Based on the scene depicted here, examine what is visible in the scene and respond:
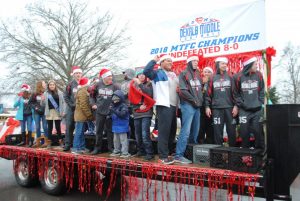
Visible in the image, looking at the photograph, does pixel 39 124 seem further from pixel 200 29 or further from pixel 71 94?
pixel 200 29

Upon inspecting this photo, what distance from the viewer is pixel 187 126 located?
5.24 m

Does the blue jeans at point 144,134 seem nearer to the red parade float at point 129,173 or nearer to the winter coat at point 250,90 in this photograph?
the red parade float at point 129,173

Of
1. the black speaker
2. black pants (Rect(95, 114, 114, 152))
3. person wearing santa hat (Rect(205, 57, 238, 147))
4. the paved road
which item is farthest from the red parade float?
person wearing santa hat (Rect(205, 57, 238, 147))

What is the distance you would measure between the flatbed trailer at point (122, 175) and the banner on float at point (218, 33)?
8.90ft

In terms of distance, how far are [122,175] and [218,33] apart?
11.2 feet

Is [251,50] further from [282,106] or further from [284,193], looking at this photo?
[284,193]

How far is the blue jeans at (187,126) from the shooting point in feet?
16.9

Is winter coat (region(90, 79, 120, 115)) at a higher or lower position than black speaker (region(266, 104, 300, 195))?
higher

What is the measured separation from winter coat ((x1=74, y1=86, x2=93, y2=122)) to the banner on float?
1971 mm

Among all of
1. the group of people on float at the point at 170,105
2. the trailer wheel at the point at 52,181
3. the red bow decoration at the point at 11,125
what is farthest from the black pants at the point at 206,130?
the red bow decoration at the point at 11,125

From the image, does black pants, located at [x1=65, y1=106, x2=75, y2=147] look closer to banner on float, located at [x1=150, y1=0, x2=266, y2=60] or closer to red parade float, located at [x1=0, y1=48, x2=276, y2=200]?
red parade float, located at [x1=0, y1=48, x2=276, y2=200]

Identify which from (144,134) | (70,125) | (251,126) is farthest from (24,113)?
(251,126)

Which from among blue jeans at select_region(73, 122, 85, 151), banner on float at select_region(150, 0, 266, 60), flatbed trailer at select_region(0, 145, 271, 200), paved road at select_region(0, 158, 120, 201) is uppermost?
banner on float at select_region(150, 0, 266, 60)

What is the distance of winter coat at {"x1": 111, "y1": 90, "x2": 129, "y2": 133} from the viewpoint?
5980 mm
